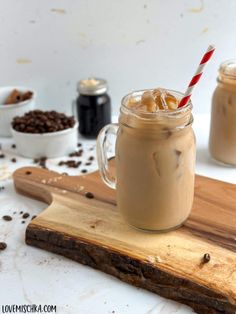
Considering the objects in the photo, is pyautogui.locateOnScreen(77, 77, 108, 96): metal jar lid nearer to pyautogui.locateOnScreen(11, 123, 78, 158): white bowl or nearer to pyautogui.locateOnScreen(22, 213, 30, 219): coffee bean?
pyautogui.locateOnScreen(11, 123, 78, 158): white bowl

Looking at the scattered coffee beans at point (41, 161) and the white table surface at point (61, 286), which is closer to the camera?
the white table surface at point (61, 286)

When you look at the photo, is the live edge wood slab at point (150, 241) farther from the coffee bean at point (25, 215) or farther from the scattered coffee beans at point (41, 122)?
the scattered coffee beans at point (41, 122)

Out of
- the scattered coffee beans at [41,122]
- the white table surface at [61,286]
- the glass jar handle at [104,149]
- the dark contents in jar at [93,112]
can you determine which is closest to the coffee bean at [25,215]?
the white table surface at [61,286]

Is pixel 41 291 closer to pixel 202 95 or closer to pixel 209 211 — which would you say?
pixel 209 211

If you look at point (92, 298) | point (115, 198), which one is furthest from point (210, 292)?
point (115, 198)

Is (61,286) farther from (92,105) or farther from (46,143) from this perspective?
(92,105)

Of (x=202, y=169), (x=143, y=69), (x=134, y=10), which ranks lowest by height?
(x=202, y=169)

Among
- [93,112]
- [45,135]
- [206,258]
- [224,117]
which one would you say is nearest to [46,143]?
[45,135]
